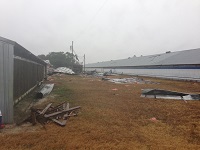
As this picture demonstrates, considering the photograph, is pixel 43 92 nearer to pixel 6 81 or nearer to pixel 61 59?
pixel 6 81

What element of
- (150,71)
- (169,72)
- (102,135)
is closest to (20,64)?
(102,135)

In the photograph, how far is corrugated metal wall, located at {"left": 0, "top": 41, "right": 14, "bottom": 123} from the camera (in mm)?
7172

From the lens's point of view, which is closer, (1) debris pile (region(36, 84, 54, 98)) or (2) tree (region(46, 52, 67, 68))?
(1) debris pile (region(36, 84, 54, 98))

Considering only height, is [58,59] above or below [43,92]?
above

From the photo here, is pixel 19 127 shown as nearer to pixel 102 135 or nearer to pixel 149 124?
pixel 102 135

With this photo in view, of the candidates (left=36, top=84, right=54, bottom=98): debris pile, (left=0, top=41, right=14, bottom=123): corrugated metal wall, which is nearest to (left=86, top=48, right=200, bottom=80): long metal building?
(left=36, top=84, right=54, bottom=98): debris pile

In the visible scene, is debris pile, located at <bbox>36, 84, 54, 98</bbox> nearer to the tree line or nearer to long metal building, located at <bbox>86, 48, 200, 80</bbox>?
long metal building, located at <bbox>86, 48, 200, 80</bbox>

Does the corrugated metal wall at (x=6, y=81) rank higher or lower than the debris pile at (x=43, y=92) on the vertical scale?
higher

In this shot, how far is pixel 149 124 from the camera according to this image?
740cm

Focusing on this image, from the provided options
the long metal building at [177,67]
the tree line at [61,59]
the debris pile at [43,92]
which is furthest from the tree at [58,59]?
the debris pile at [43,92]

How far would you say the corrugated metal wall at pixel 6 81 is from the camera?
23.5ft

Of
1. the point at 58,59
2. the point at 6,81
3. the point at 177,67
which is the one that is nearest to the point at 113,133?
the point at 6,81

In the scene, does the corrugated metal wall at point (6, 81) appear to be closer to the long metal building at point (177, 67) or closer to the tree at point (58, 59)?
the long metal building at point (177, 67)

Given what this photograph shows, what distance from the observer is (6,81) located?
23.8ft
